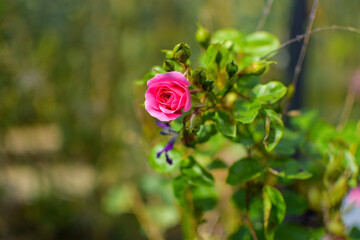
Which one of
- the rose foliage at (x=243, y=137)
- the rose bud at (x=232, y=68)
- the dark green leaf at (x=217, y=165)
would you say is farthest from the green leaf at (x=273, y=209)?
the rose bud at (x=232, y=68)

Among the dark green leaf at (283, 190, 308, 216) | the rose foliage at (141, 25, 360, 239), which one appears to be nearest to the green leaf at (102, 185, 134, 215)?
the rose foliage at (141, 25, 360, 239)

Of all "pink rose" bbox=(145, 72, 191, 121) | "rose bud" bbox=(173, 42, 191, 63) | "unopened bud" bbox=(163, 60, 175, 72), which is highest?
"rose bud" bbox=(173, 42, 191, 63)

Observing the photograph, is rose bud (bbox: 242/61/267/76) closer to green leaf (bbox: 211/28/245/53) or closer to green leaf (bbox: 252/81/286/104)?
green leaf (bbox: 252/81/286/104)

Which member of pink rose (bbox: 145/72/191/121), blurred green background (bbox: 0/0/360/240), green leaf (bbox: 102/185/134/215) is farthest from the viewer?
blurred green background (bbox: 0/0/360/240)

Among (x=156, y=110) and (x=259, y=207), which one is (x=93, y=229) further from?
(x=156, y=110)

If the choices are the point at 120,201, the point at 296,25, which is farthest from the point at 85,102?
the point at 296,25

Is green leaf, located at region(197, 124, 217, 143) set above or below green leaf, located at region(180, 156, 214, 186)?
above

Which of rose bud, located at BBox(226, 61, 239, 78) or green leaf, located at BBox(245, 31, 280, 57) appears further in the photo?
green leaf, located at BBox(245, 31, 280, 57)

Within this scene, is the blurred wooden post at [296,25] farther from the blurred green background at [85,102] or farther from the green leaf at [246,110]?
the blurred green background at [85,102]

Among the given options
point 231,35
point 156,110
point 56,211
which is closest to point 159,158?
point 156,110
